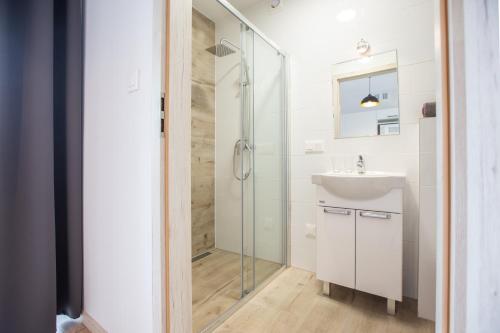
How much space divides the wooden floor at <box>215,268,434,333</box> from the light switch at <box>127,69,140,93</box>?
1.35 meters

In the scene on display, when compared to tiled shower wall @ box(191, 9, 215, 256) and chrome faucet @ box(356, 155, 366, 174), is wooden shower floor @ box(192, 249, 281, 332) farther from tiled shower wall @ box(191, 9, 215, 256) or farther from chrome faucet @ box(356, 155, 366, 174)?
chrome faucet @ box(356, 155, 366, 174)

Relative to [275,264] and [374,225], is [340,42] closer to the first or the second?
[374,225]

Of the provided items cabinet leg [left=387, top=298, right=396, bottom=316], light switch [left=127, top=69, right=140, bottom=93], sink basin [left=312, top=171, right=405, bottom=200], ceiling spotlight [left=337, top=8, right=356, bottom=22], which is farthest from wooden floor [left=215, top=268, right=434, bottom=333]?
ceiling spotlight [left=337, top=8, right=356, bottom=22]

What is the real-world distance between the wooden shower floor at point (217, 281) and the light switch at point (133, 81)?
133 centimetres

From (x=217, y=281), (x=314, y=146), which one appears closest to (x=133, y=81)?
(x=314, y=146)

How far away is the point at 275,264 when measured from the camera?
2084 millimetres

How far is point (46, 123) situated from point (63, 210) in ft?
1.66

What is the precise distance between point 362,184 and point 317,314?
0.87 meters

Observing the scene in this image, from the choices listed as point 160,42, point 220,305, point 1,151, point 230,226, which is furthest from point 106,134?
point 230,226

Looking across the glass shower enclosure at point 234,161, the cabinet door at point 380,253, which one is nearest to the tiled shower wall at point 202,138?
the glass shower enclosure at point 234,161

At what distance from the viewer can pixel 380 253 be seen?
4.83ft

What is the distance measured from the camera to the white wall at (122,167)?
3.01 feet

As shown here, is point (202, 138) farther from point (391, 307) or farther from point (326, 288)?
point (391, 307)

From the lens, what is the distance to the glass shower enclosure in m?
1.85
